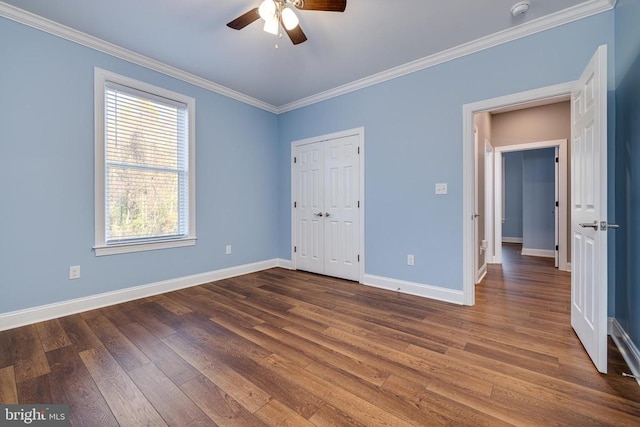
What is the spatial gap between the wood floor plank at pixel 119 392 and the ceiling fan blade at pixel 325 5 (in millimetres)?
2693

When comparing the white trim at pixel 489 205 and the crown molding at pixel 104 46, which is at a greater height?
the crown molding at pixel 104 46

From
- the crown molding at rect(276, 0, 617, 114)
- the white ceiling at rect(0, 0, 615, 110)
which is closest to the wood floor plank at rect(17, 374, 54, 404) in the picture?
the white ceiling at rect(0, 0, 615, 110)

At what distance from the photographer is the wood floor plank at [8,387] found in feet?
4.84

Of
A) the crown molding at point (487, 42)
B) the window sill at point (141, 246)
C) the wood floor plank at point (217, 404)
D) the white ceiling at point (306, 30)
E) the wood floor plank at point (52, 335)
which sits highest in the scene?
the white ceiling at point (306, 30)

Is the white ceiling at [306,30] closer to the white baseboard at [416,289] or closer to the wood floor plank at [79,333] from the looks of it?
the white baseboard at [416,289]

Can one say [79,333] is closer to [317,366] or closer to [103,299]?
[103,299]

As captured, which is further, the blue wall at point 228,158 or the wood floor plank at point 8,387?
the blue wall at point 228,158

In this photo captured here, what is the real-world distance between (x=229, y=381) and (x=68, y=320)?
196 cm

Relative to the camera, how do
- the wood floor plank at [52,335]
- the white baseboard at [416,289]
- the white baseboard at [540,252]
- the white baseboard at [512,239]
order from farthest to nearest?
the white baseboard at [512,239] < the white baseboard at [540,252] < the white baseboard at [416,289] < the wood floor plank at [52,335]

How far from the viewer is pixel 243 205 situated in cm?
423

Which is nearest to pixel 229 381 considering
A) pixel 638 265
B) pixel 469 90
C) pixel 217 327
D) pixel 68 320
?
pixel 217 327

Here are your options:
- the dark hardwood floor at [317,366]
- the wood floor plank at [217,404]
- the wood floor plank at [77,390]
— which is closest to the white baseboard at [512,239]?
the dark hardwood floor at [317,366]

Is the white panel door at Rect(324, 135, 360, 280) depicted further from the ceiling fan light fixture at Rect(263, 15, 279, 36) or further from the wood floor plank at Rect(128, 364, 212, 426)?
the wood floor plank at Rect(128, 364, 212, 426)

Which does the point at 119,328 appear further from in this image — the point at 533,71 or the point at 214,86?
the point at 533,71
